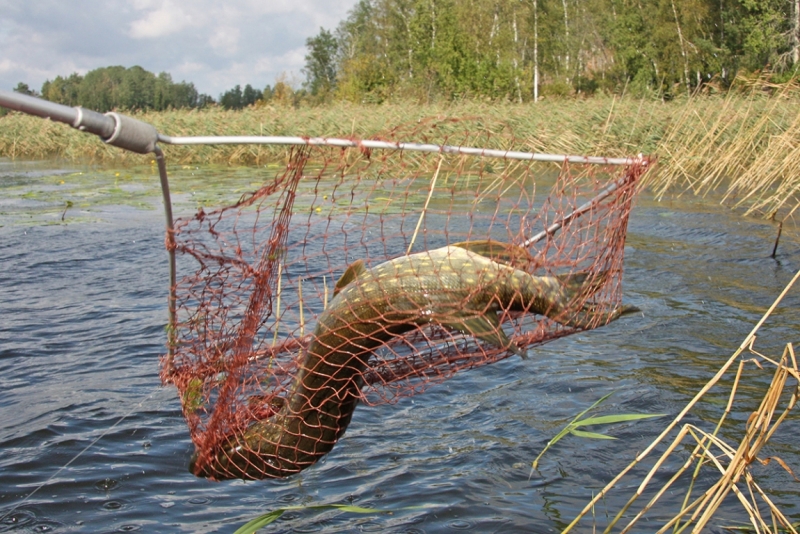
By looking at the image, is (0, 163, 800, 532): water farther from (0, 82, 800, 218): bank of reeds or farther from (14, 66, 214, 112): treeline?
(14, 66, 214, 112): treeline

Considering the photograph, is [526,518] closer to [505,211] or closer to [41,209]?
[505,211]

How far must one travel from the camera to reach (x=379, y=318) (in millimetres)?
3607

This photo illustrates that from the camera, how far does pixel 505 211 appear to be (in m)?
13.3

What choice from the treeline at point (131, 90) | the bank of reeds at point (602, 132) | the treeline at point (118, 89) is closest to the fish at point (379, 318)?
the bank of reeds at point (602, 132)

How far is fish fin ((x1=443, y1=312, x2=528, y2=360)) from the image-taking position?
10.9 feet

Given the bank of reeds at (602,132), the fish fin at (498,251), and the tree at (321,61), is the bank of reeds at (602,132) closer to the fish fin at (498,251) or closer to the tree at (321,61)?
the fish fin at (498,251)

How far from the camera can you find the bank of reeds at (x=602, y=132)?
1122 centimetres

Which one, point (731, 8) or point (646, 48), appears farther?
point (646, 48)

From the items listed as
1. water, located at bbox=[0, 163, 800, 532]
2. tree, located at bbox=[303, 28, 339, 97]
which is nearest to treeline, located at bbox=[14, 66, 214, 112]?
tree, located at bbox=[303, 28, 339, 97]

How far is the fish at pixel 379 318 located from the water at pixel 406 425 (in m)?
0.55

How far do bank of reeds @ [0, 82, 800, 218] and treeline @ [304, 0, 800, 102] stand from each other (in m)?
12.5

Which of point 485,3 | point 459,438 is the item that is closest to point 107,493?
point 459,438

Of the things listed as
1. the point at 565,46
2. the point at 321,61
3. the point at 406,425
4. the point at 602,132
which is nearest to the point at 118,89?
the point at 321,61

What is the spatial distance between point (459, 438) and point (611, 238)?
182 cm
